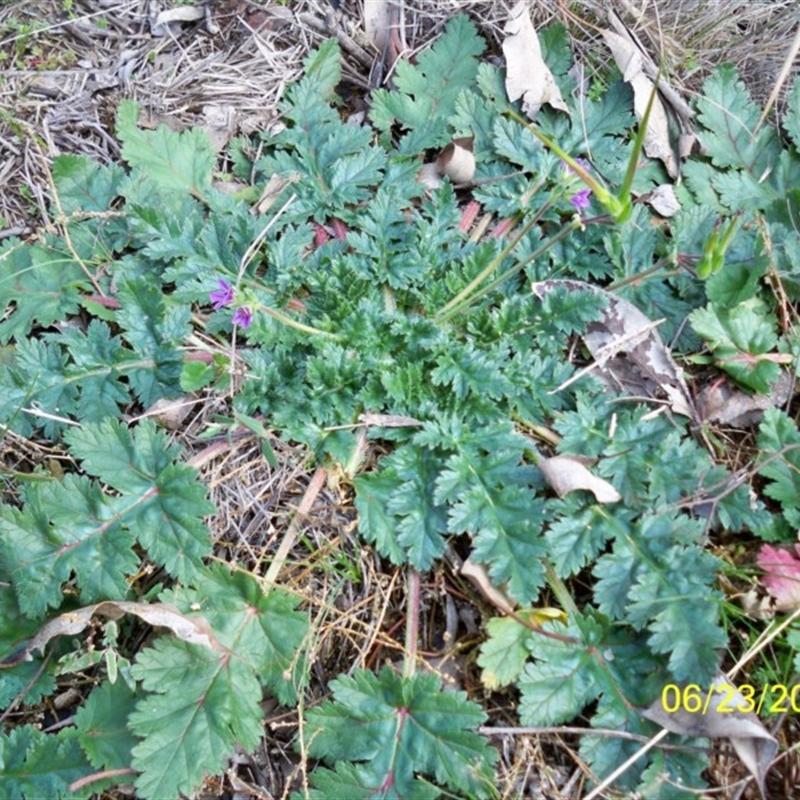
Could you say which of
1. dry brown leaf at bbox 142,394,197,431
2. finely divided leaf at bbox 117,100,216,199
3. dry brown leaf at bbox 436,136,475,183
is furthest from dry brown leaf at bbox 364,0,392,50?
dry brown leaf at bbox 142,394,197,431

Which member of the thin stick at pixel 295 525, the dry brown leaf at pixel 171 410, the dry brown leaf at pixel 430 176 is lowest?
the thin stick at pixel 295 525

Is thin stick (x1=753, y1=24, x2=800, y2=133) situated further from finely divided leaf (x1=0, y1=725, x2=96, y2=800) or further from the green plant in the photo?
finely divided leaf (x1=0, y1=725, x2=96, y2=800)

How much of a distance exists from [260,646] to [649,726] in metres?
0.98

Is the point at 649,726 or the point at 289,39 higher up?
the point at 289,39

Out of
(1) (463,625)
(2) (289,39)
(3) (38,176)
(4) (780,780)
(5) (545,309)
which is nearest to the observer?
(4) (780,780)

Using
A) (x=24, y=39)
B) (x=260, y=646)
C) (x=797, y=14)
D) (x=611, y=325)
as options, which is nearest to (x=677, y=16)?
(x=797, y=14)

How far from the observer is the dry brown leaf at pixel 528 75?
9.16 feet

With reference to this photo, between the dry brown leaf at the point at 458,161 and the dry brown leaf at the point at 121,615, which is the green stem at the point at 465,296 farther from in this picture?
the dry brown leaf at the point at 121,615

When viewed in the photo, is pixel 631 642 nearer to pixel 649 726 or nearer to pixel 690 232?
pixel 649 726

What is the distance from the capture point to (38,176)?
2.89 metres

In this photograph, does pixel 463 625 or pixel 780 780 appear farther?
pixel 463 625
